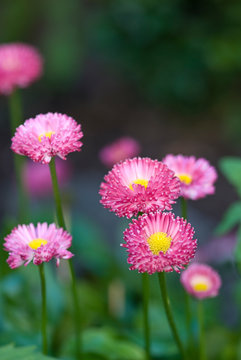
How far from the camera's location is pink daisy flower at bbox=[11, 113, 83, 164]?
32.6 inches

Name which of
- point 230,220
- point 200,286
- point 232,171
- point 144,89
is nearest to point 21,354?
point 200,286

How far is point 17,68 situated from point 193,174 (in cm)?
72

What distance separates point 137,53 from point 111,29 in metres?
0.25

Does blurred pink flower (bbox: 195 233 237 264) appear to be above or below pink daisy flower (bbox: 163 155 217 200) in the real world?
above

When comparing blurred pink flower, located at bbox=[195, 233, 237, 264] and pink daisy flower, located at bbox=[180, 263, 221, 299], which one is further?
blurred pink flower, located at bbox=[195, 233, 237, 264]

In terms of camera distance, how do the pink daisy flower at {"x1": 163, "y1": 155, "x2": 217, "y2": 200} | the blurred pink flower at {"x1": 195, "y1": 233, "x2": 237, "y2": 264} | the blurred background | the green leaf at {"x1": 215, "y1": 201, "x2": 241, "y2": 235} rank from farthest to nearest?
1. the blurred background
2. the blurred pink flower at {"x1": 195, "y1": 233, "x2": 237, "y2": 264}
3. the green leaf at {"x1": 215, "y1": 201, "x2": 241, "y2": 235}
4. the pink daisy flower at {"x1": 163, "y1": 155, "x2": 217, "y2": 200}

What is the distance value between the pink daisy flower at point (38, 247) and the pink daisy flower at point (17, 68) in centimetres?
73

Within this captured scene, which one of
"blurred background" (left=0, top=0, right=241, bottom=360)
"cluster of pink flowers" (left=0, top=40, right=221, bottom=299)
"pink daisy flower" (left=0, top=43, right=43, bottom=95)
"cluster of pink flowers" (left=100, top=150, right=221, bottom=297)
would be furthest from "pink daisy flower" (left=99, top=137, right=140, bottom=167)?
"blurred background" (left=0, top=0, right=241, bottom=360)

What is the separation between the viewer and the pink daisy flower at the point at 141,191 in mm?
784

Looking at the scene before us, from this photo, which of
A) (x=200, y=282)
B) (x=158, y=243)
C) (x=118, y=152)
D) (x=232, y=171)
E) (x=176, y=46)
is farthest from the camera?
(x=176, y=46)

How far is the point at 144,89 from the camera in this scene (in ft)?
13.1

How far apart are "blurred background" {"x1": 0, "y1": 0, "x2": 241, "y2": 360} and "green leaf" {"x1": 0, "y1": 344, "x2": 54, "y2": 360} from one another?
1726 millimetres

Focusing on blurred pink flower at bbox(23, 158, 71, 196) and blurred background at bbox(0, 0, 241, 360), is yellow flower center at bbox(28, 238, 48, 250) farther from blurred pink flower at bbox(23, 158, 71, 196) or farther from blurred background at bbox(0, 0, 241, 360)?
blurred background at bbox(0, 0, 241, 360)

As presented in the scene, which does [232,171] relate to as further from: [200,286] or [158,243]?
[158,243]
